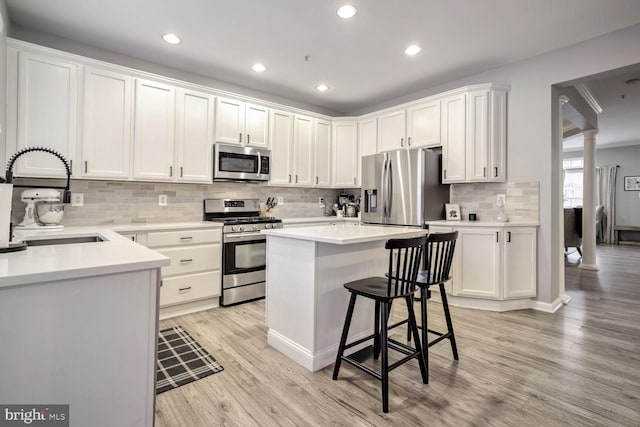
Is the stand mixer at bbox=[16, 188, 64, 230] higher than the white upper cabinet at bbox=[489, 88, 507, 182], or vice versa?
the white upper cabinet at bbox=[489, 88, 507, 182]

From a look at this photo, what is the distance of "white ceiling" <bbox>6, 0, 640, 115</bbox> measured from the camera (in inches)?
98.6

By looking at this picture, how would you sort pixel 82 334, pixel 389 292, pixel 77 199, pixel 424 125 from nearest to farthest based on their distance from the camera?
pixel 82 334
pixel 389 292
pixel 77 199
pixel 424 125

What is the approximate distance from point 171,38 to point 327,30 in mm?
1467

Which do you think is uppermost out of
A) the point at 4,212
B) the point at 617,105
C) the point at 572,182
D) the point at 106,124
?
the point at 617,105

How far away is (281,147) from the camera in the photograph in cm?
425

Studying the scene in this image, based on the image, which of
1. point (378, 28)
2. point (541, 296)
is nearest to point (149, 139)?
point (378, 28)

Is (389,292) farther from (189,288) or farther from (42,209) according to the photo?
(42,209)

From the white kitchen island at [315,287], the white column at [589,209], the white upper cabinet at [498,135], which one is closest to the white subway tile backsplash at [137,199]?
the white kitchen island at [315,287]

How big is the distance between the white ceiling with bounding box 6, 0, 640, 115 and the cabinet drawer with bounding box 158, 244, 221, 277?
2024mm

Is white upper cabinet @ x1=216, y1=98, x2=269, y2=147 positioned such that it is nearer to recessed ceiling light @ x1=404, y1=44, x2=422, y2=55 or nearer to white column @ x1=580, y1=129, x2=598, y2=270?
recessed ceiling light @ x1=404, y1=44, x2=422, y2=55

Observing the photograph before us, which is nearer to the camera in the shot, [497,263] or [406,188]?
[497,263]

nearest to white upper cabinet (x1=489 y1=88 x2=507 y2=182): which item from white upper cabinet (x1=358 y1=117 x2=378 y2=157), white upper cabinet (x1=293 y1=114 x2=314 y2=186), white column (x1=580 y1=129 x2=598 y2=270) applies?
white upper cabinet (x1=358 y1=117 x2=378 y2=157)

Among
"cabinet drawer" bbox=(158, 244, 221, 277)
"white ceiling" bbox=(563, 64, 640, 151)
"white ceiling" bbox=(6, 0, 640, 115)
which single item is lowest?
"cabinet drawer" bbox=(158, 244, 221, 277)

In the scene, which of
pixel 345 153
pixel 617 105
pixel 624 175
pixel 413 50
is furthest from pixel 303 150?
pixel 624 175
